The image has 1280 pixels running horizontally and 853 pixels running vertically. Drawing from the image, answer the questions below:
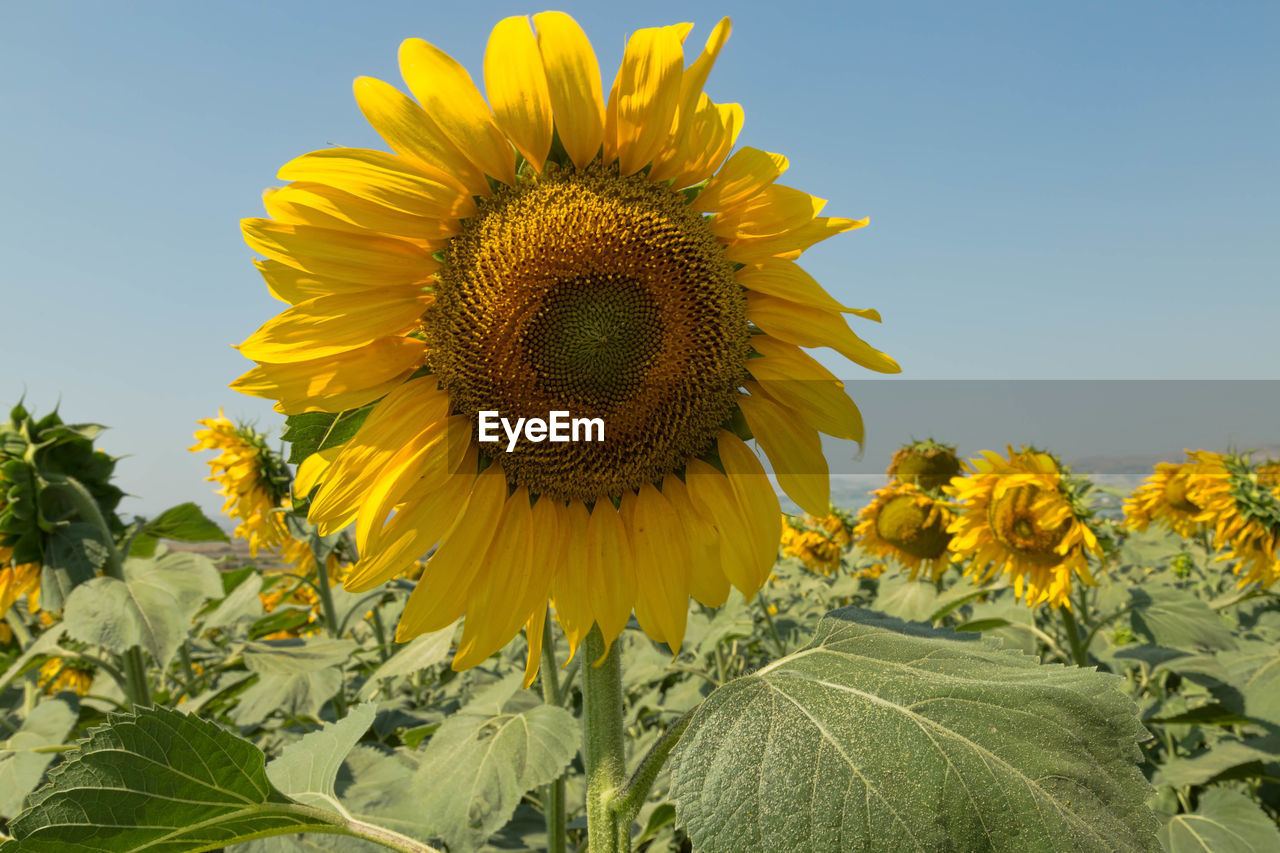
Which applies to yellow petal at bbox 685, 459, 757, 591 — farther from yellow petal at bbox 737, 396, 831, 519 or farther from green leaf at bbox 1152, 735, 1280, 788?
green leaf at bbox 1152, 735, 1280, 788

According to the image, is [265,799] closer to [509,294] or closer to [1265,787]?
[509,294]

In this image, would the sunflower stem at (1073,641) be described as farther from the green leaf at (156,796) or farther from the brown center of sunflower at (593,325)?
the green leaf at (156,796)

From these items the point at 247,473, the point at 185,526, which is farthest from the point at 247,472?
the point at 185,526

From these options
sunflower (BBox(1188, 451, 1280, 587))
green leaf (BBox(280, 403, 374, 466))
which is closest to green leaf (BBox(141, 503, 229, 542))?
green leaf (BBox(280, 403, 374, 466))

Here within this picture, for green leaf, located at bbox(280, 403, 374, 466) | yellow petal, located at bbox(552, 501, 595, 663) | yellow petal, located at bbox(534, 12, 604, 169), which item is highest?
yellow petal, located at bbox(534, 12, 604, 169)

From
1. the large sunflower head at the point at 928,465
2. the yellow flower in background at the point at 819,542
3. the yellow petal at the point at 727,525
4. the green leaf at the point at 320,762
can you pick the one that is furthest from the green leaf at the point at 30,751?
the yellow flower in background at the point at 819,542

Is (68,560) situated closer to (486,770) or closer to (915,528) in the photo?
(486,770)
